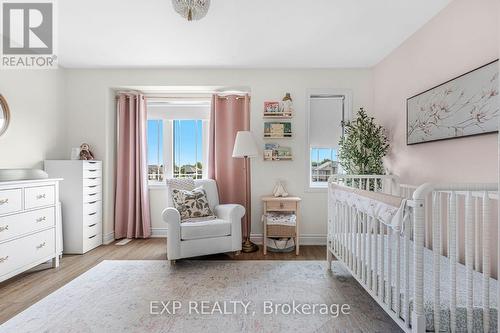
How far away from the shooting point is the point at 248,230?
351 cm

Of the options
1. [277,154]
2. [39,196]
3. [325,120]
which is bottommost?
[39,196]

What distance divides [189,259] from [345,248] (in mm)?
1734

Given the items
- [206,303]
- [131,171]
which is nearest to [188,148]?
[131,171]

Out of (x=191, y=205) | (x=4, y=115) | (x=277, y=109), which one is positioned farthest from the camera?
(x=277, y=109)

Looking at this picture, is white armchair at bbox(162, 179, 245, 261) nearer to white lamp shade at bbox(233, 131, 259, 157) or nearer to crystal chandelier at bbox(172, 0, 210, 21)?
white lamp shade at bbox(233, 131, 259, 157)

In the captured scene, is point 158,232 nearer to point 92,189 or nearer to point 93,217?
point 93,217

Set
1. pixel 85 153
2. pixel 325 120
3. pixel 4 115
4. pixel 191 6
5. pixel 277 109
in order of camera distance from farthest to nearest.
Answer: pixel 325 120 → pixel 277 109 → pixel 85 153 → pixel 4 115 → pixel 191 6

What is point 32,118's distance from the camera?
2988 mm

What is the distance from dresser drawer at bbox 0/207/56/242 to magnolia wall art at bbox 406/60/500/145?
3681 mm

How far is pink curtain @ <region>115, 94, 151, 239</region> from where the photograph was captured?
3.69 meters

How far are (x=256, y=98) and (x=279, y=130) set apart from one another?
538 mm

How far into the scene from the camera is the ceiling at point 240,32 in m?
2.17

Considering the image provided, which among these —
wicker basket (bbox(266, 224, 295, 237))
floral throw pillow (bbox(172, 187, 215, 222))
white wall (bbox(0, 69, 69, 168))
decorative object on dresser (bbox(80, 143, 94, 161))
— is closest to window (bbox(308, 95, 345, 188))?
wicker basket (bbox(266, 224, 295, 237))

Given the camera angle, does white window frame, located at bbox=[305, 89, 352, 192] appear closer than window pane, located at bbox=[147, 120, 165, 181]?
Yes
